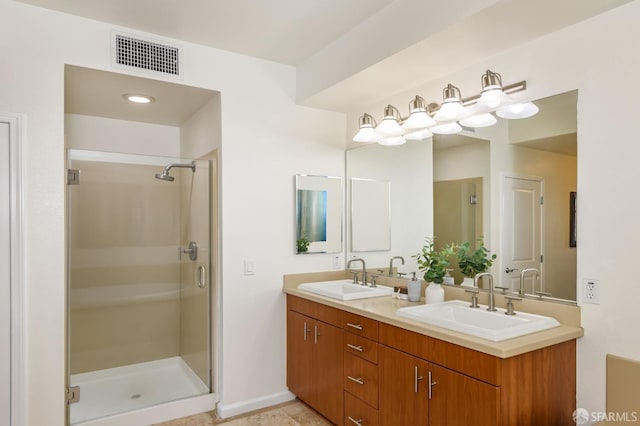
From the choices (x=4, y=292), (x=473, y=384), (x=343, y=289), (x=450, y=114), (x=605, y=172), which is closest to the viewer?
(x=473, y=384)

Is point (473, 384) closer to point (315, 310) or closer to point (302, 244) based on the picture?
point (315, 310)

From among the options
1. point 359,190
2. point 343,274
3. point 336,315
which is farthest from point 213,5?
point 343,274

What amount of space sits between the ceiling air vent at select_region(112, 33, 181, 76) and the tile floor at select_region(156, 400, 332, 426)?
7.77ft

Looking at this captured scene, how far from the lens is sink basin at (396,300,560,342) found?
1.75 metres

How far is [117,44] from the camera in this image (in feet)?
8.27

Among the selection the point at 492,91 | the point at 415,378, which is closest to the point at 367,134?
the point at 492,91

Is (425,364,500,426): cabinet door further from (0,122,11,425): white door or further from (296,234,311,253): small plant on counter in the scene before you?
(0,122,11,425): white door

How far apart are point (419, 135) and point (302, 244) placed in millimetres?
1211

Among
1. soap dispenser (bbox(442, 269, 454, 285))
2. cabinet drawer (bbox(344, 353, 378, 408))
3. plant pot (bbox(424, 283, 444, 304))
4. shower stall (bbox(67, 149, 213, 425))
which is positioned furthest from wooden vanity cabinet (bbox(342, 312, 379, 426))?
shower stall (bbox(67, 149, 213, 425))

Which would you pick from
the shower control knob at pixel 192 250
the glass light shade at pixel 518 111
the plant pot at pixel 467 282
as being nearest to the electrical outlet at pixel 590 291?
the plant pot at pixel 467 282

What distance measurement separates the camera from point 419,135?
2.79 m

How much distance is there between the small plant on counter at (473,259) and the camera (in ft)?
7.75

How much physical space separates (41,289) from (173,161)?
123 cm

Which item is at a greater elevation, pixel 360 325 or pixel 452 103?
pixel 452 103
